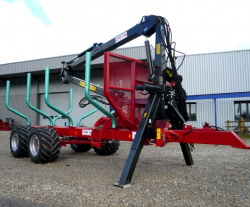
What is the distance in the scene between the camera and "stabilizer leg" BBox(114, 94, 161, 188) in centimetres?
477

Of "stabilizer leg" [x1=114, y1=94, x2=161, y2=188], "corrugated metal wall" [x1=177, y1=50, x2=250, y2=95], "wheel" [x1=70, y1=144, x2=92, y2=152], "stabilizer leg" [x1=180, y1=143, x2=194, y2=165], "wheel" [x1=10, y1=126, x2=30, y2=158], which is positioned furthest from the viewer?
"corrugated metal wall" [x1=177, y1=50, x2=250, y2=95]

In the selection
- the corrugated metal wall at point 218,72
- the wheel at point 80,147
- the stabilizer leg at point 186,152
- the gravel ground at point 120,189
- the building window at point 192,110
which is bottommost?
the gravel ground at point 120,189

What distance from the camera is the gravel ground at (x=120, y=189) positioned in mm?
3879

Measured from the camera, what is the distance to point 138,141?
5.03m

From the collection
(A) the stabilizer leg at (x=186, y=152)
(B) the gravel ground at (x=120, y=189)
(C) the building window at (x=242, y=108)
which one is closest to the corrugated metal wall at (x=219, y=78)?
(C) the building window at (x=242, y=108)

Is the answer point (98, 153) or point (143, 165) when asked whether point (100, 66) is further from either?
point (143, 165)

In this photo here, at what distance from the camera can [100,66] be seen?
21766 mm

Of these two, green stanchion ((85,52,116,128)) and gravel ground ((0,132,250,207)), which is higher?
green stanchion ((85,52,116,128))

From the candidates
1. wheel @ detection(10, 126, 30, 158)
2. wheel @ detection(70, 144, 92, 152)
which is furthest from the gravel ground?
wheel @ detection(70, 144, 92, 152)

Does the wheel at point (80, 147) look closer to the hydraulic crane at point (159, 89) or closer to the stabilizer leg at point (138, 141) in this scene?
the hydraulic crane at point (159, 89)

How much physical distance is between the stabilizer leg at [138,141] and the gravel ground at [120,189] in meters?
0.22

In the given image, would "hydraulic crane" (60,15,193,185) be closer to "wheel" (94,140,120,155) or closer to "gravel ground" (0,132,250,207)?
"gravel ground" (0,132,250,207)

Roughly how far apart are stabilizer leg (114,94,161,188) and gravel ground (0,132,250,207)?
0.71 feet

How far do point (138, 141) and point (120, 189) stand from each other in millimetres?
968
